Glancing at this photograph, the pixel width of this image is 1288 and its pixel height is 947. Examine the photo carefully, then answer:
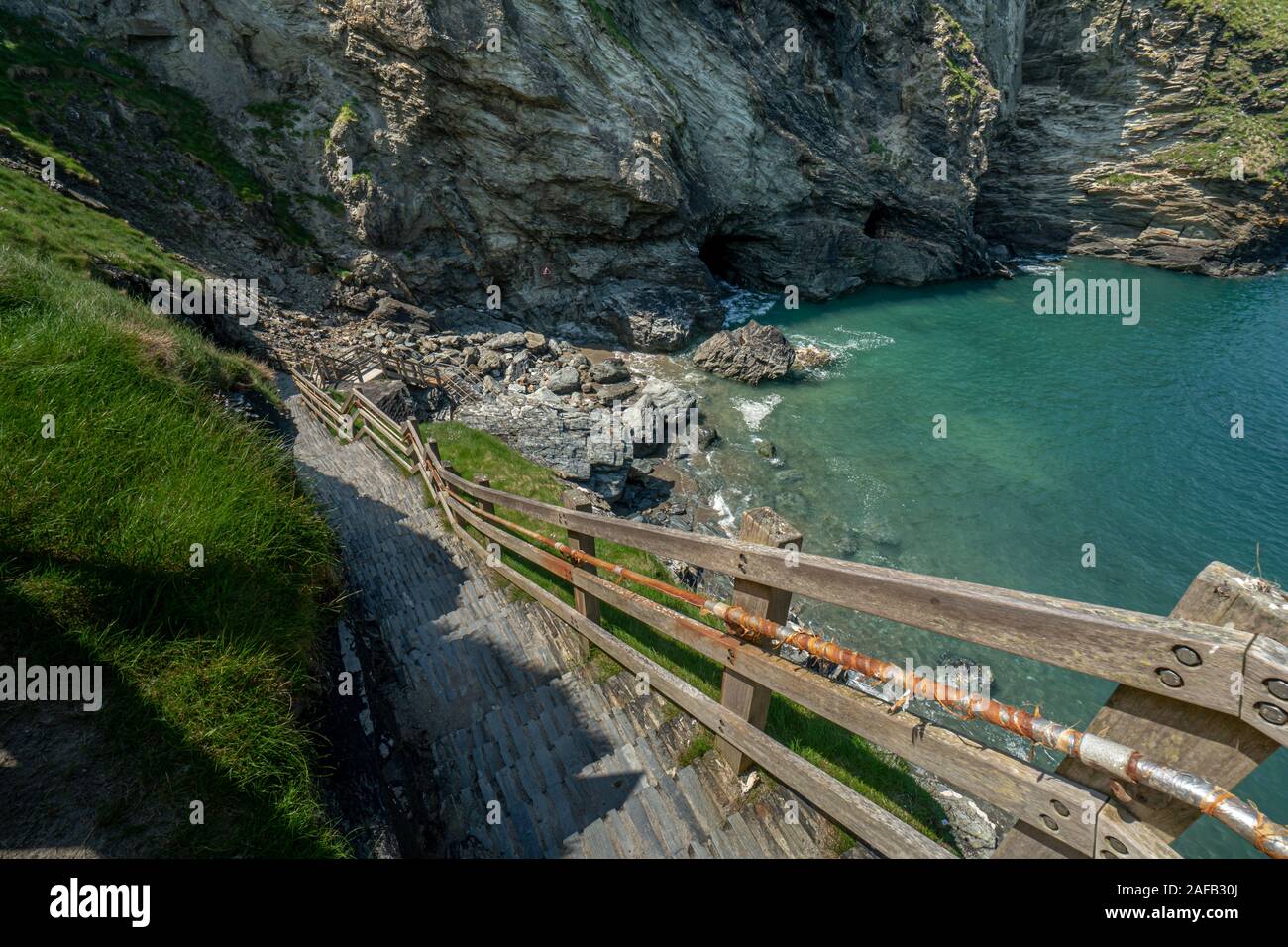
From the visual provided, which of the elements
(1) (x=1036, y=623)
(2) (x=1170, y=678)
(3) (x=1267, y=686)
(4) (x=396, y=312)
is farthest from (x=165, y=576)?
(4) (x=396, y=312)

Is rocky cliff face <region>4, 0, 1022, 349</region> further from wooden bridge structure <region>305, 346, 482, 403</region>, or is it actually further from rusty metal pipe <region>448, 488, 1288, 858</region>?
rusty metal pipe <region>448, 488, 1288, 858</region>

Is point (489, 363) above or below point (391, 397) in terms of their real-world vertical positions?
above

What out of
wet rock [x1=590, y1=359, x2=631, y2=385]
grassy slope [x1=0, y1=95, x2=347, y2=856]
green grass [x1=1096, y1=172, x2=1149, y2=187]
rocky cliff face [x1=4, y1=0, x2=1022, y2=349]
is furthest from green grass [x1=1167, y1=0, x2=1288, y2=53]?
grassy slope [x1=0, y1=95, x2=347, y2=856]

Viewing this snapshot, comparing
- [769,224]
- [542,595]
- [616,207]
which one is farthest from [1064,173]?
[542,595]

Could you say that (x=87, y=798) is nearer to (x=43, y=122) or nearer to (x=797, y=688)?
(x=797, y=688)

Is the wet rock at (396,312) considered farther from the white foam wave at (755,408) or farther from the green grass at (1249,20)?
the green grass at (1249,20)

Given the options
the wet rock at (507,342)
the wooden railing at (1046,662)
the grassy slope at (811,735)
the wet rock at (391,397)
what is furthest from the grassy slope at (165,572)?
the wet rock at (507,342)

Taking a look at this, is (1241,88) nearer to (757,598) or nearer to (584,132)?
(584,132)
